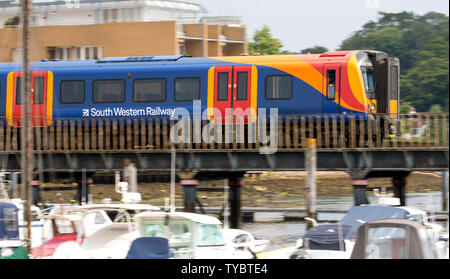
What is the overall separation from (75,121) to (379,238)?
15216 millimetres

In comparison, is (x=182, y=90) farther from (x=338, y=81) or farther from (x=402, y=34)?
(x=402, y=34)

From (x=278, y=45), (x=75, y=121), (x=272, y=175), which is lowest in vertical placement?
(x=272, y=175)

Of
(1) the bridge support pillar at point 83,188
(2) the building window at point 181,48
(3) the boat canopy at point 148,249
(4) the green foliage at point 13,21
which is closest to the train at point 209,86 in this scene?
(1) the bridge support pillar at point 83,188

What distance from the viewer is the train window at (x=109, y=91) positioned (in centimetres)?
2844

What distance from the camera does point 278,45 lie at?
243 ft

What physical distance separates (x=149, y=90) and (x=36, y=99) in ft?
13.9

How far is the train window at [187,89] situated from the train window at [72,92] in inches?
138

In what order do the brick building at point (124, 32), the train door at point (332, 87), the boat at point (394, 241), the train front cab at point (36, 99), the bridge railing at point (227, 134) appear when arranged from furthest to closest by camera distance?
the brick building at point (124, 32) → the train front cab at point (36, 99) → the train door at point (332, 87) → the bridge railing at point (227, 134) → the boat at point (394, 241)

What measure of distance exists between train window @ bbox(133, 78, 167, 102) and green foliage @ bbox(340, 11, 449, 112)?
141ft

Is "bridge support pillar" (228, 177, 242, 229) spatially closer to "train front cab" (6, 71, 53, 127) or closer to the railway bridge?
the railway bridge

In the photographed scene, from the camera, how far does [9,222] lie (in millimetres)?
23531

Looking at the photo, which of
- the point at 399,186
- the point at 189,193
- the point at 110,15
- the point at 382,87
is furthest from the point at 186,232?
the point at 110,15

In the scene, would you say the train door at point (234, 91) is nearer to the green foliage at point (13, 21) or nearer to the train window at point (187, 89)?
the train window at point (187, 89)
